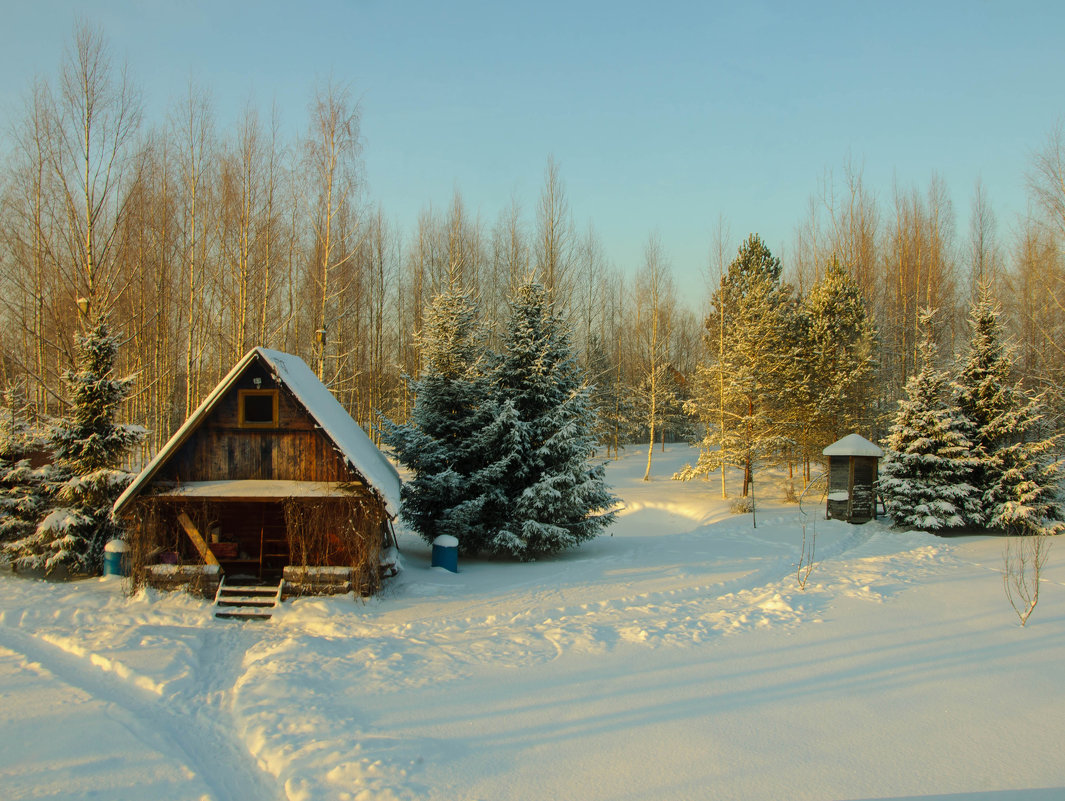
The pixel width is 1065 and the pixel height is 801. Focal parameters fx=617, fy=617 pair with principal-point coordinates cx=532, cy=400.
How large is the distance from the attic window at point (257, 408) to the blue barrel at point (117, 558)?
416cm

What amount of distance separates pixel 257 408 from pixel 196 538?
112 inches

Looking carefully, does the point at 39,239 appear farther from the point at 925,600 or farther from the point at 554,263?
the point at 925,600

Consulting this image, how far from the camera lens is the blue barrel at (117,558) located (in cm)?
1344

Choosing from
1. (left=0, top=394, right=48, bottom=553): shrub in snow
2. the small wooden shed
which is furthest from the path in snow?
the small wooden shed

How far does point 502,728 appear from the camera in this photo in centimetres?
680

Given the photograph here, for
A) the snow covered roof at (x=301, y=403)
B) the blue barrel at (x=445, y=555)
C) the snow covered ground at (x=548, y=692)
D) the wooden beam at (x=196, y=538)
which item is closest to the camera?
the snow covered ground at (x=548, y=692)

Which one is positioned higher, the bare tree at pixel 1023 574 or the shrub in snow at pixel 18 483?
the shrub in snow at pixel 18 483

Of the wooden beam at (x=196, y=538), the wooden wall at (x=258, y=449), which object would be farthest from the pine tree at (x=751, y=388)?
the wooden beam at (x=196, y=538)

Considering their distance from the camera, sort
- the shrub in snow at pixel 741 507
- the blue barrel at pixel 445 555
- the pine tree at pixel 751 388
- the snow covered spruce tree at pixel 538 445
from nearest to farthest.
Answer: the blue barrel at pixel 445 555 → the snow covered spruce tree at pixel 538 445 → the shrub in snow at pixel 741 507 → the pine tree at pixel 751 388

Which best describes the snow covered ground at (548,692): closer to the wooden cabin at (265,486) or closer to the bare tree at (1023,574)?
the bare tree at (1023,574)

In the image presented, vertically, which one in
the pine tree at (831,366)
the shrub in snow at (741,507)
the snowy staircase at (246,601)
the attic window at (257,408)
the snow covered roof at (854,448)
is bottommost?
the snowy staircase at (246,601)

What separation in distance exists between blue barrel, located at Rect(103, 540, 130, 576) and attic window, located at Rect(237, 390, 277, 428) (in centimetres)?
416

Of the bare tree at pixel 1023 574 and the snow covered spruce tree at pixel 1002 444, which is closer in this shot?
the bare tree at pixel 1023 574

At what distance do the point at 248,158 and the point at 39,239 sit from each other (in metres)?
7.76
